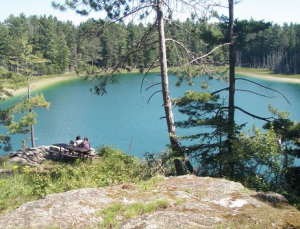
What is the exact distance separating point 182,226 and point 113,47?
80.3 metres

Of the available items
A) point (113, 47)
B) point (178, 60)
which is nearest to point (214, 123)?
point (178, 60)

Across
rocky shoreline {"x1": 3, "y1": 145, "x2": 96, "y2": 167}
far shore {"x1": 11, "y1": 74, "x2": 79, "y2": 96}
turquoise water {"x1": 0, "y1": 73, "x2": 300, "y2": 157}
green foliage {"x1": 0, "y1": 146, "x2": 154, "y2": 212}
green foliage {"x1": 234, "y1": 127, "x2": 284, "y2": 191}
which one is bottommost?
turquoise water {"x1": 0, "y1": 73, "x2": 300, "y2": 157}

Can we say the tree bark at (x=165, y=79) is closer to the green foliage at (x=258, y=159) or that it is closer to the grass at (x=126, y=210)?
the green foliage at (x=258, y=159)

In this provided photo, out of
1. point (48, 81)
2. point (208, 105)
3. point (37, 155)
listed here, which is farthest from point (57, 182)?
point (48, 81)

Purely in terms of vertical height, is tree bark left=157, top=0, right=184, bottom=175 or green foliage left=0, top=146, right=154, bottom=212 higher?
tree bark left=157, top=0, right=184, bottom=175

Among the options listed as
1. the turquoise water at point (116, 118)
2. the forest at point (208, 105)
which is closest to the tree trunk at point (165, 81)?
the forest at point (208, 105)

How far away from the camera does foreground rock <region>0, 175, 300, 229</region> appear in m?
3.93

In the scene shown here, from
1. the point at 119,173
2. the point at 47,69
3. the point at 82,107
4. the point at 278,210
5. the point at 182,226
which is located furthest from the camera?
the point at 47,69

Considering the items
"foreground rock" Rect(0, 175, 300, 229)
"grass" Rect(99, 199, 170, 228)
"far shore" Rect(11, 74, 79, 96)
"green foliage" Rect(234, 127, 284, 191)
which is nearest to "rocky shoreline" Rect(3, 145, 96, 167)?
"green foliage" Rect(234, 127, 284, 191)

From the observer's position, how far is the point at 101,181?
20.1 feet

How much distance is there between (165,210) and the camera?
14.4 ft

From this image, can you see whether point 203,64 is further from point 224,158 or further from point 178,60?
point 224,158

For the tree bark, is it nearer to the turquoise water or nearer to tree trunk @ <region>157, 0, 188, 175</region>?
tree trunk @ <region>157, 0, 188, 175</region>

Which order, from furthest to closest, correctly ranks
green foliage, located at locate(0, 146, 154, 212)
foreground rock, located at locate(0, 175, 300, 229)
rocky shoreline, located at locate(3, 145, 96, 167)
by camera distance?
rocky shoreline, located at locate(3, 145, 96, 167) < green foliage, located at locate(0, 146, 154, 212) < foreground rock, located at locate(0, 175, 300, 229)
